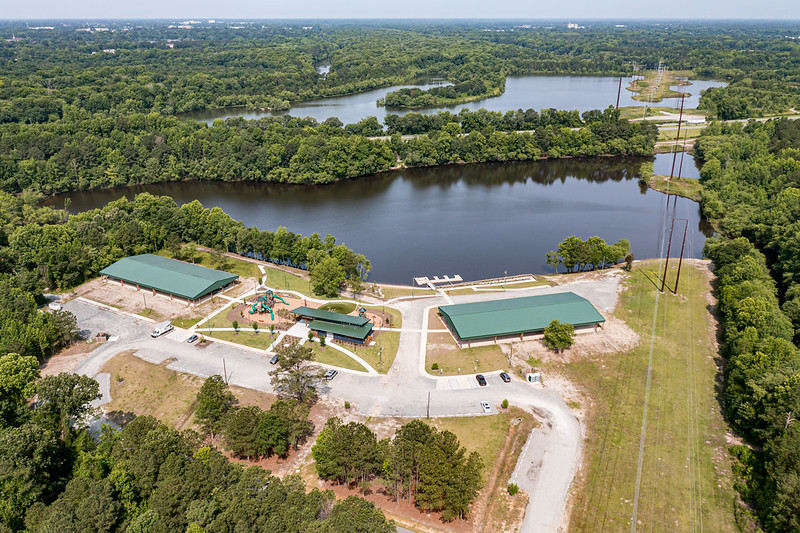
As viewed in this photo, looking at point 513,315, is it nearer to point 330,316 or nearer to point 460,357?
point 460,357

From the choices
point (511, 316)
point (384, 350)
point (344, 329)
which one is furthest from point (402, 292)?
point (511, 316)

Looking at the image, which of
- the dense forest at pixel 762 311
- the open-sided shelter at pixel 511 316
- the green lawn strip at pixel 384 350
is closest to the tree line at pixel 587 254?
the dense forest at pixel 762 311

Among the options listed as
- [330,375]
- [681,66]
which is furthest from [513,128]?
[681,66]

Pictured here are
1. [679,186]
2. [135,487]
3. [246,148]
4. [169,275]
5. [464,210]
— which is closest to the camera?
[135,487]

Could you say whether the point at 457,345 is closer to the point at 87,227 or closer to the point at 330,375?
the point at 330,375

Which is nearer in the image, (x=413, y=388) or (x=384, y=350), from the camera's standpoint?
(x=413, y=388)

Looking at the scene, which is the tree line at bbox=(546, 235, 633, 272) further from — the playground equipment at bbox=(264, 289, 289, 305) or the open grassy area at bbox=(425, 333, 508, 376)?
the playground equipment at bbox=(264, 289, 289, 305)
